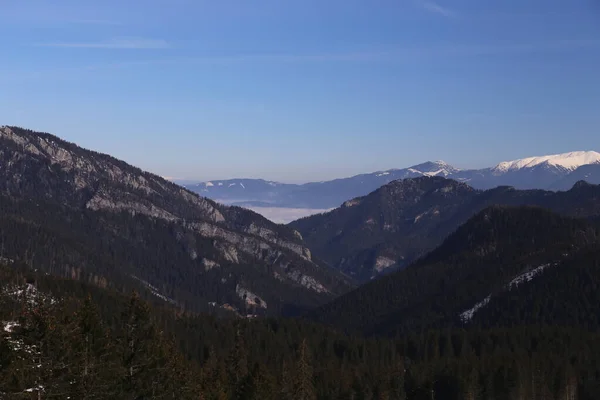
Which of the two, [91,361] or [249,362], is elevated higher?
[91,361]

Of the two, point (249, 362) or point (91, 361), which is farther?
point (249, 362)

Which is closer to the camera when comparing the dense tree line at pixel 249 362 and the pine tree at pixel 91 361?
the dense tree line at pixel 249 362

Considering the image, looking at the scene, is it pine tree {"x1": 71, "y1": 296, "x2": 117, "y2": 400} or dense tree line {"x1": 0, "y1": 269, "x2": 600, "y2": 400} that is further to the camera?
pine tree {"x1": 71, "y1": 296, "x2": 117, "y2": 400}

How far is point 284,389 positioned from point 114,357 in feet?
156

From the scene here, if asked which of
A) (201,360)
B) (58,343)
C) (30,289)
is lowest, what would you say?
(201,360)

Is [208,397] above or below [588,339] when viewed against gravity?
above

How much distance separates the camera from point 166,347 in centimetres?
7200

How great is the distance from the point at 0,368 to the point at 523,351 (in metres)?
133

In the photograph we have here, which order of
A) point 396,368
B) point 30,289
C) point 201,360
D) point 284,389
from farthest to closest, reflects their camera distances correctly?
point 30,289 → point 201,360 → point 396,368 → point 284,389

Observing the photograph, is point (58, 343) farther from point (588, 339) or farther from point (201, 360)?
point (588, 339)

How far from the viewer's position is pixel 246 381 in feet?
305

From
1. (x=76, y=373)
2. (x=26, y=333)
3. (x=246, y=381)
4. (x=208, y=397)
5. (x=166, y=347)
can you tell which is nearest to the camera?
(x=26, y=333)

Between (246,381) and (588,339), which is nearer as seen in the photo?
Result: (246,381)

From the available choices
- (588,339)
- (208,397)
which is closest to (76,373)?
(208,397)
